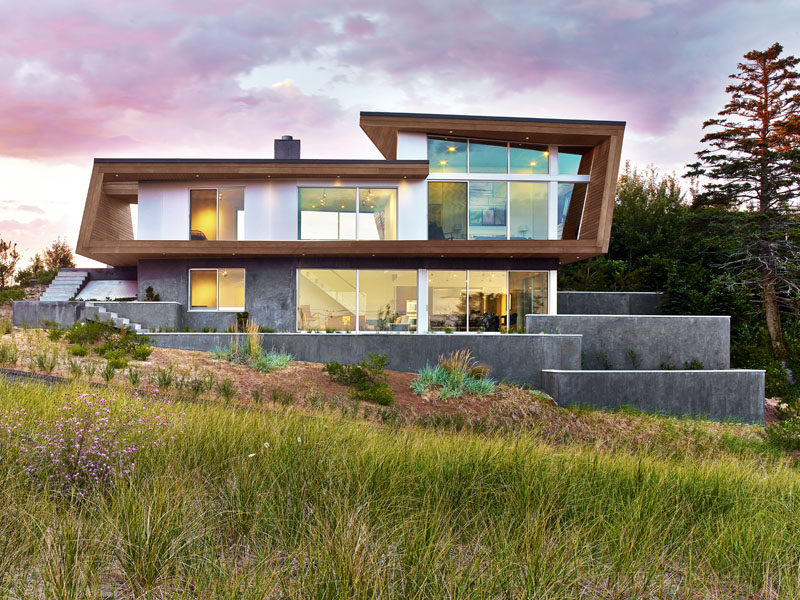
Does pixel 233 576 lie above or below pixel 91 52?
below

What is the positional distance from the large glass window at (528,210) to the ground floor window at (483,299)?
145 cm

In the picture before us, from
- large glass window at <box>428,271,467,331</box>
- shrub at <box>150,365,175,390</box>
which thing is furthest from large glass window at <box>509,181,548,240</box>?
shrub at <box>150,365,175,390</box>

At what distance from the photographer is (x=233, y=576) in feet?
7.34

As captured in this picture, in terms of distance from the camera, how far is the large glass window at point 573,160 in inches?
666

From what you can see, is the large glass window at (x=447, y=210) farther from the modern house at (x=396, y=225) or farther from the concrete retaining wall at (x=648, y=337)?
the concrete retaining wall at (x=648, y=337)

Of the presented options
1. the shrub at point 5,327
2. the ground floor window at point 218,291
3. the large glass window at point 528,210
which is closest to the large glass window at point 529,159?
the large glass window at point 528,210

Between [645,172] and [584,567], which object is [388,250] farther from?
[645,172]

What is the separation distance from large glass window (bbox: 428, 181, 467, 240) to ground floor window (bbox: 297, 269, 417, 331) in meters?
1.79

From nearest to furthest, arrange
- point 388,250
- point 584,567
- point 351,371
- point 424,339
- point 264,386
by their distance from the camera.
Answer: point 584,567, point 264,386, point 351,371, point 424,339, point 388,250

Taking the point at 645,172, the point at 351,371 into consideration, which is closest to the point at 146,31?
the point at 351,371

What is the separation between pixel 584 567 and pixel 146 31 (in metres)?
16.7

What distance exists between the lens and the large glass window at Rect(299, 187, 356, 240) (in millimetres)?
16016

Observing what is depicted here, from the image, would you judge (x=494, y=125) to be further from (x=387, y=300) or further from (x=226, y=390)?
(x=226, y=390)

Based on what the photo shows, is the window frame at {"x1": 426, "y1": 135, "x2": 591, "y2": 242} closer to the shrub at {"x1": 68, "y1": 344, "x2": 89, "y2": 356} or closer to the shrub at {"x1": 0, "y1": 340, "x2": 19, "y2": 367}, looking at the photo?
the shrub at {"x1": 68, "y1": 344, "x2": 89, "y2": 356}
